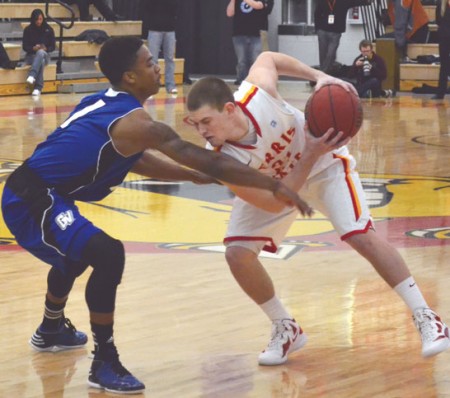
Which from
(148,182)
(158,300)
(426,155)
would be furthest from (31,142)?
(158,300)

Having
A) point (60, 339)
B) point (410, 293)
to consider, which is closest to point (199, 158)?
point (410, 293)

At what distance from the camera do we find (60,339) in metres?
4.98

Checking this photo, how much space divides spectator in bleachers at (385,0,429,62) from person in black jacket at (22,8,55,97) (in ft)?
18.1

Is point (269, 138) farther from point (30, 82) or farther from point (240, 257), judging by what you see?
point (30, 82)

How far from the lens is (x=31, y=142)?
1209 centimetres

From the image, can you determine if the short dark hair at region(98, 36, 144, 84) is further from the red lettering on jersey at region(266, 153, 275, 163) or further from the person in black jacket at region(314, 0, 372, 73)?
the person in black jacket at region(314, 0, 372, 73)

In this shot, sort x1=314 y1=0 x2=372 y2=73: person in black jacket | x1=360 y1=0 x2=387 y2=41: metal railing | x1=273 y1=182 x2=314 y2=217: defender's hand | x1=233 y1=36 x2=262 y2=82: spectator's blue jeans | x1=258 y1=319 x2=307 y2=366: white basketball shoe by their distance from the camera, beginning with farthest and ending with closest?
x1=360 y1=0 x2=387 y2=41: metal railing < x1=314 y1=0 x2=372 y2=73: person in black jacket < x1=233 y1=36 x2=262 y2=82: spectator's blue jeans < x1=258 y1=319 x2=307 y2=366: white basketball shoe < x1=273 y1=182 x2=314 y2=217: defender's hand

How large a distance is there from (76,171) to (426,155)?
7338 mm

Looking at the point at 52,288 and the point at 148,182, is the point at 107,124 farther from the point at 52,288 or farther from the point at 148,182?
the point at 148,182

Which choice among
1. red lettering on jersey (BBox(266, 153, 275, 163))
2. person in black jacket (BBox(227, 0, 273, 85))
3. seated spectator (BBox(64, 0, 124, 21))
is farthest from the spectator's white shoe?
red lettering on jersey (BBox(266, 153, 275, 163))

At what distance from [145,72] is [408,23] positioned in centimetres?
1547

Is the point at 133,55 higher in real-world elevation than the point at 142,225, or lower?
higher

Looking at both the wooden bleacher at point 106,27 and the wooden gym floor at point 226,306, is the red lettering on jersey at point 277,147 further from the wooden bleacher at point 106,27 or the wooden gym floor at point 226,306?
the wooden bleacher at point 106,27

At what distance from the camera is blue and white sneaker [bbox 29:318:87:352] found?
4.96m
